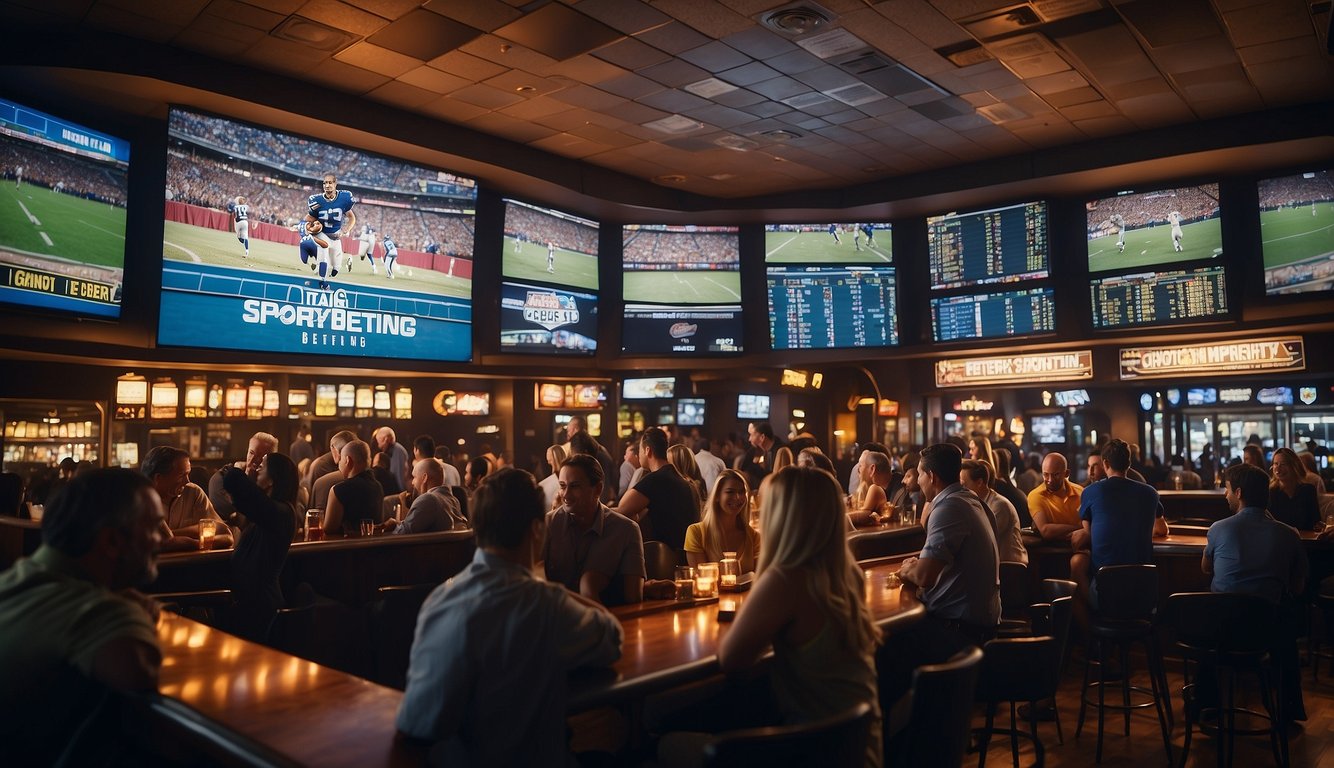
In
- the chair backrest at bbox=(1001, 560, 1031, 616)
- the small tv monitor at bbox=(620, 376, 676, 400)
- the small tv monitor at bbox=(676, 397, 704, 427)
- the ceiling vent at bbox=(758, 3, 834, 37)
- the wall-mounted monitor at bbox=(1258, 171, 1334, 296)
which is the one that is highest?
the ceiling vent at bbox=(758, 3, 834, 37)

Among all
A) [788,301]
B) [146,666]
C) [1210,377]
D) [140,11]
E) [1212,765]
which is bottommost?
[1212,765]

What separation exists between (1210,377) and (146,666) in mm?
10177

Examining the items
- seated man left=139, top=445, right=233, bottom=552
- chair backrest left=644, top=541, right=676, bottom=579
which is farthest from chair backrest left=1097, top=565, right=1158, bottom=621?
seated man left=139, top=445, right=233, bottom=552

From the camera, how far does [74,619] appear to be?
2150 millimetres

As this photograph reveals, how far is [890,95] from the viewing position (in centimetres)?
812

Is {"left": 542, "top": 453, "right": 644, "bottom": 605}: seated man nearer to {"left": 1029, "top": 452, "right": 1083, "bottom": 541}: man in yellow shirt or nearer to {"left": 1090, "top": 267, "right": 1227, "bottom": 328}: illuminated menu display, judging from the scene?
{"left": 1029, "top": 452, "right": 1083, "bottom": 541}: man in yellow shirt

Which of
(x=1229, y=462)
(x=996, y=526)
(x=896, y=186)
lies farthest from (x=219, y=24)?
(x=1229, y=462)

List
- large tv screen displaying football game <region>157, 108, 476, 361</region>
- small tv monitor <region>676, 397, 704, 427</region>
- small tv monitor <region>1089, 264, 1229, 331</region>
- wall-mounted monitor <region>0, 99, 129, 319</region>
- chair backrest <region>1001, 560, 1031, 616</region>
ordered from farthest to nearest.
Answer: small tv monitor <region>676, 397, 704, 427</region>, small tv monitor <region>1089, 264, 1229, 331</region>, large tv screen displaying football game <region>157, 108, 476, 361</region>, wall-mounted monitor <region>0, 99, 129, 319</region>, chair backrest <region>1001, 560, 1031, 616</region>

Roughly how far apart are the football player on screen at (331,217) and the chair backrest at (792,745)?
23.1ft

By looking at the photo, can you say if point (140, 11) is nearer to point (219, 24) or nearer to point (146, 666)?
point (219, 24)

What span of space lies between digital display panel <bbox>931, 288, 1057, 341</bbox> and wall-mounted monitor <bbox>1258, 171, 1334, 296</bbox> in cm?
206

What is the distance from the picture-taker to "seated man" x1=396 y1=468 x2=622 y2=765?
82.2 inches

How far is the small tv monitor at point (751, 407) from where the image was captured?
496 inches

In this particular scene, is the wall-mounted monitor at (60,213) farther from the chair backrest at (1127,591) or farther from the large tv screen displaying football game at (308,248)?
the chair backrest at (1127,591)
